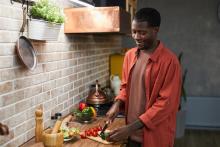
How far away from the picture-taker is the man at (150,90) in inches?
78.7

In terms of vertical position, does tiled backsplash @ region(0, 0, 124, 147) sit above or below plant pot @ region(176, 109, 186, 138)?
above

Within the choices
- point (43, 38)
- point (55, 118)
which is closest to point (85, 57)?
point (55, 118)

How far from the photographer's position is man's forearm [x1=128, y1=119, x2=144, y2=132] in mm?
1982

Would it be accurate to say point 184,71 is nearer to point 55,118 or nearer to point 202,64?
point 202,64

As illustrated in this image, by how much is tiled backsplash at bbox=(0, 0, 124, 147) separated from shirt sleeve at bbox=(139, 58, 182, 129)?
684mm

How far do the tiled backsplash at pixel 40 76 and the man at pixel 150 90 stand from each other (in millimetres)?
493

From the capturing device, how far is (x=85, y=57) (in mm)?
3119

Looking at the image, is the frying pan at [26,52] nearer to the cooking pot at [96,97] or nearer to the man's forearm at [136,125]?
the man's forearm at [136,125]

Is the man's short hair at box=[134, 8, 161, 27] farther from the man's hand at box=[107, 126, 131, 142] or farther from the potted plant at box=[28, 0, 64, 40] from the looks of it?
the man's hand at box=[107, 126, 131, 142]

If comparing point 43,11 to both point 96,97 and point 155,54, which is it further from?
point 96,97

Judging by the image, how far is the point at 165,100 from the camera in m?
1.99

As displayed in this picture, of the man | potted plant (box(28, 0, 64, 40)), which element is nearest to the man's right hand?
the man

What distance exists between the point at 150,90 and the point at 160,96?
0.09m

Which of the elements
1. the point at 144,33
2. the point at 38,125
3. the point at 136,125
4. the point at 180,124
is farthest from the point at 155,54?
the point at 180,124
